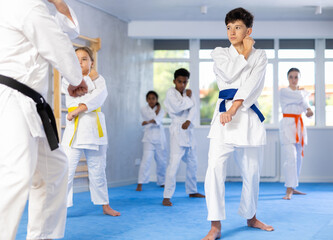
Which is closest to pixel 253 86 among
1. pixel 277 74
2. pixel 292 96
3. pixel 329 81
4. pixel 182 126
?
pixel 182 126

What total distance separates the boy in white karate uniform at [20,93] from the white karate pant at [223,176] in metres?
1.22

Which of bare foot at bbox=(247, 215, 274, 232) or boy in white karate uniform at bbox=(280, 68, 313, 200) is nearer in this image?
bare foot at bbox=(247, 215, 274, 232)

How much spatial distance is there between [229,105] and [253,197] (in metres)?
0.66

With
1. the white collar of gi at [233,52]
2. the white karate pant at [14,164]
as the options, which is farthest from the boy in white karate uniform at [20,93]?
the white collar of gi at [233,52]

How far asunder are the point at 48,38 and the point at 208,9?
5.03 meters

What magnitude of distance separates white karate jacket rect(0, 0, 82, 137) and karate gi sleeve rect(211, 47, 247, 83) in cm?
133

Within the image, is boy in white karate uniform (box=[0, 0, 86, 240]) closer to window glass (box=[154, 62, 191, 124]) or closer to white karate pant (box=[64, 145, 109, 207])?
white karate pant (box=[64, 145, 109, 207])

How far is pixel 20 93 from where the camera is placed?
5.62 feet

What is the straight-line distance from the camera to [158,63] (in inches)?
305

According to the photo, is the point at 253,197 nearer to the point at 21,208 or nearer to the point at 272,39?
the point at 21,208

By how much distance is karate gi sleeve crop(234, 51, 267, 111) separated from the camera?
279cm

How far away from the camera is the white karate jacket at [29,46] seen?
1.68 meters

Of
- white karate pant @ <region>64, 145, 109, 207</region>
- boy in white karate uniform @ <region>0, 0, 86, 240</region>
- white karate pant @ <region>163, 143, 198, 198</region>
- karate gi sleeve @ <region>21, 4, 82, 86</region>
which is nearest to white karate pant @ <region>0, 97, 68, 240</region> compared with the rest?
boy in white karate uniform @ <region>0, 0, 86, 240</region>

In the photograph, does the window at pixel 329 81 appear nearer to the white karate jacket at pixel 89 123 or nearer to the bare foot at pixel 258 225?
the bare foot at pixel 258 225
